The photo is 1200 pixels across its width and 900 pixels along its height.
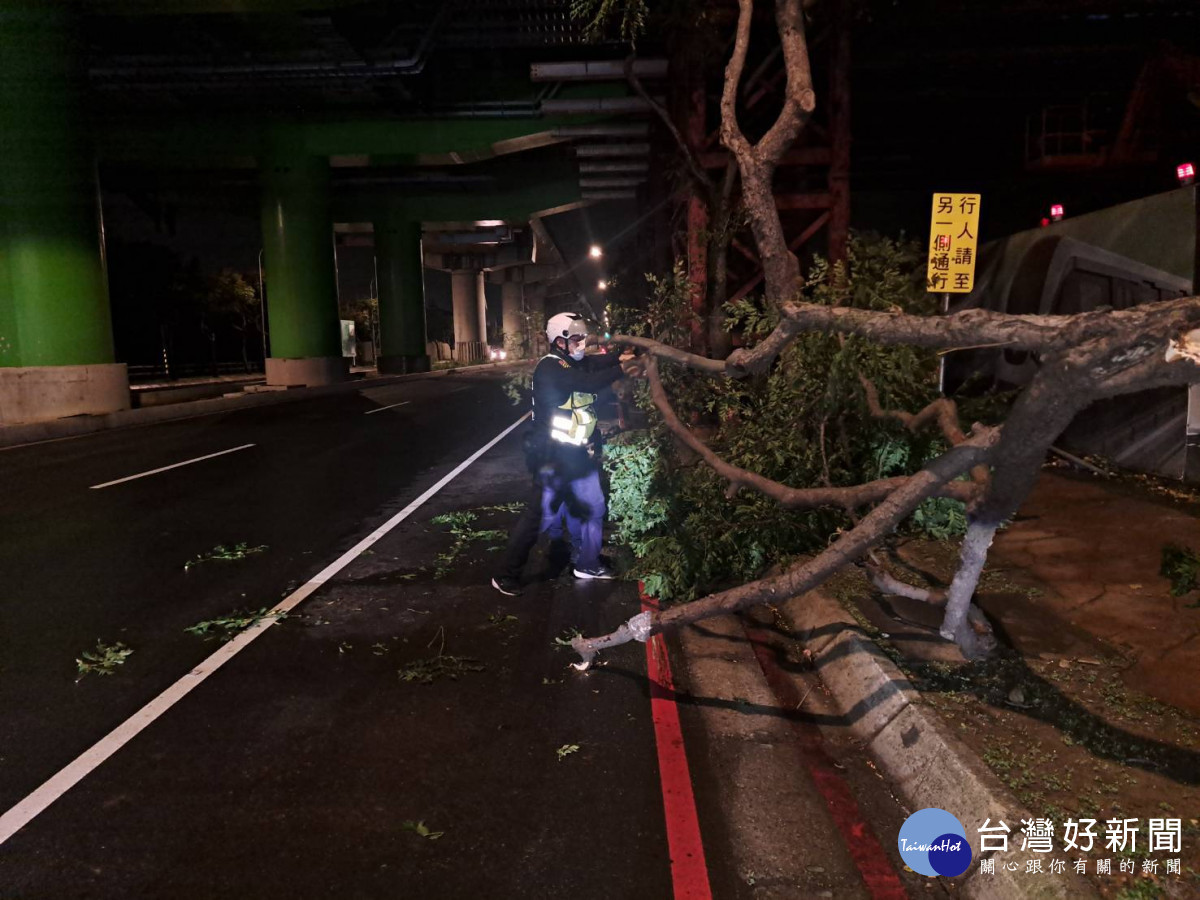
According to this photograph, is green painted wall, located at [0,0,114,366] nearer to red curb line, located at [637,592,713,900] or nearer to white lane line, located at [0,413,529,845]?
white lane line, located at [0,413,529,845]

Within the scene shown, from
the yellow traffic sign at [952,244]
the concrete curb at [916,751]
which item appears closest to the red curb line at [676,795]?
the concrete curb at [916,751]

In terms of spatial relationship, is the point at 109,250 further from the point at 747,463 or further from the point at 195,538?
the point at 747,463

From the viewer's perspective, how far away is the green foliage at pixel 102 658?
484 centimetres

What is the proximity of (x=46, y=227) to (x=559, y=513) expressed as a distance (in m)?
17.6

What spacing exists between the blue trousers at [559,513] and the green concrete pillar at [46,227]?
658 inches

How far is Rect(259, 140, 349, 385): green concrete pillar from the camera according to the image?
91.7 ft

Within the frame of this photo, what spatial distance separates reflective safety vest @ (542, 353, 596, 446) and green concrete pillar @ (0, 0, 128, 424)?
1693 cm

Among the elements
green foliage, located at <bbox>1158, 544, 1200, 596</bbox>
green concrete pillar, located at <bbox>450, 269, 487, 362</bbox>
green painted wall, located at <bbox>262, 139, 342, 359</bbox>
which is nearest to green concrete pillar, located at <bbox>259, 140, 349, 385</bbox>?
green painted wall, located at <bbox>262, 139, 342, 359</bbox>

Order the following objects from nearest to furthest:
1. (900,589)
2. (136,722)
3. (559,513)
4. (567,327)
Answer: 1. (136,722)
2. (900,589)
3. (567,327)
4. (559,513)

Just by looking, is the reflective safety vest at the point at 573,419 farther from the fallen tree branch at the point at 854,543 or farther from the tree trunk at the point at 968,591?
the tree trunk at the point at 968,591

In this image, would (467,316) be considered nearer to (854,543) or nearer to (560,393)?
(560,393)

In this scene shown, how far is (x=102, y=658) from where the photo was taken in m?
5.01

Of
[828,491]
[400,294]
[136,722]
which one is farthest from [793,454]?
[400,294]

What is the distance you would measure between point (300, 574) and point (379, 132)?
2395cm
